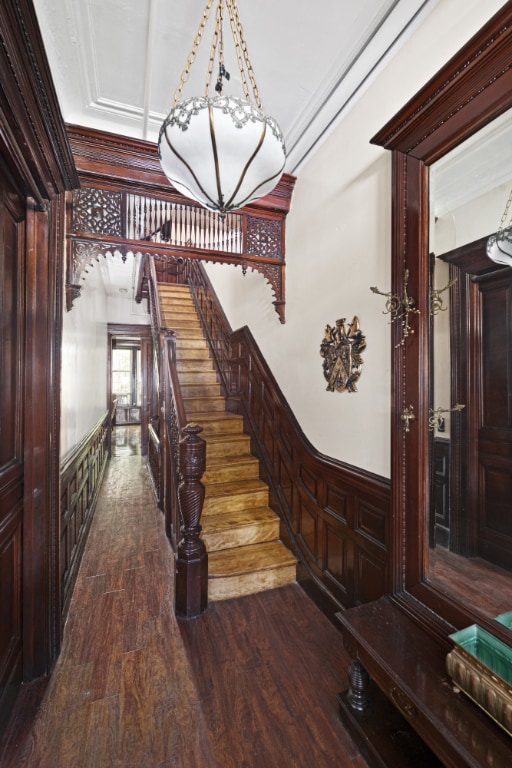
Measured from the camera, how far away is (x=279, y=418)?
2.95 meters

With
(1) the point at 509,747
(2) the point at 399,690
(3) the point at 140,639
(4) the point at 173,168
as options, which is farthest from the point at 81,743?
(4) the point at 173,168

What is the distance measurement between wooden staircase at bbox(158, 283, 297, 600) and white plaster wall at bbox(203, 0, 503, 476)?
0.92 metres

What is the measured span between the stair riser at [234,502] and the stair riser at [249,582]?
1.96 feet

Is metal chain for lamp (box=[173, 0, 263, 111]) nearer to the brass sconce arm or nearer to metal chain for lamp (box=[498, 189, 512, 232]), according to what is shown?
metal chain for lamp (box=[498, 189, 512, 232])

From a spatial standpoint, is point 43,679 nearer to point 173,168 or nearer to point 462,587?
point 462,587

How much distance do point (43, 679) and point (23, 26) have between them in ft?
8.76

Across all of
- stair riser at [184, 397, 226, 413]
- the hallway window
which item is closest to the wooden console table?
stair riser at [184, 397, 226, 413]

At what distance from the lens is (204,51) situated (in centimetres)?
172

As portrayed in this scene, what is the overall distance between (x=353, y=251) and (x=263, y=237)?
1010 millimetres

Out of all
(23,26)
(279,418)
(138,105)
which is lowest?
(279,418)

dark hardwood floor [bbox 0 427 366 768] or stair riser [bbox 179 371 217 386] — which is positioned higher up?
stair riser [bbox 179 371 217 386]

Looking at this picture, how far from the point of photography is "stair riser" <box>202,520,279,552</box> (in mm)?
2652

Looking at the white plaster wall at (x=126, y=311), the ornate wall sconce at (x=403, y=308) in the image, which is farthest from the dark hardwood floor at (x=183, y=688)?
the white plaster wall at (x=126, y=311)

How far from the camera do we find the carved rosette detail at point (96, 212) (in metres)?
2.25
